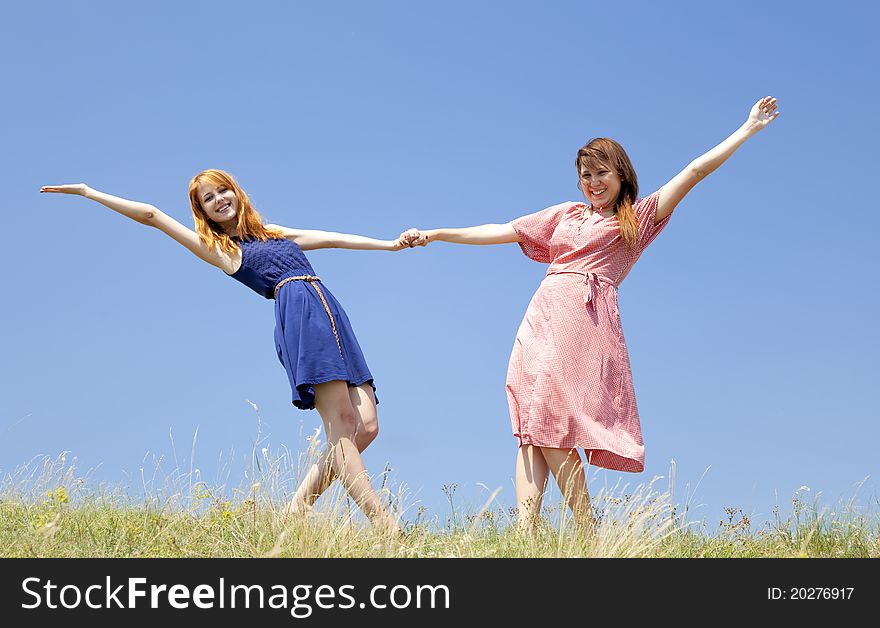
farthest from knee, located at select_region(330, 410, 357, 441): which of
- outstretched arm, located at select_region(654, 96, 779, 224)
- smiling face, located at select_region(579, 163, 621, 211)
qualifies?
outstretched arm, located at select_region(654, 96, 779, 224)

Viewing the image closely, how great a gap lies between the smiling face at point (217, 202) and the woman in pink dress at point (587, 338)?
2.04 meters

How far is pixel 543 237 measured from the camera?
6.13m

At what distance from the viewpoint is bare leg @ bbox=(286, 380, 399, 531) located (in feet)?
18.1

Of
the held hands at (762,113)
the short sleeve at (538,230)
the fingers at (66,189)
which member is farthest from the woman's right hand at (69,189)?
the held hands at (762,113)

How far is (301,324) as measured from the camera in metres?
5.65

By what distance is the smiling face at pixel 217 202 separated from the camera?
5.95m

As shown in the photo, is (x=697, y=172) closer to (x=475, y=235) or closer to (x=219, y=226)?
(x=475, y=235)

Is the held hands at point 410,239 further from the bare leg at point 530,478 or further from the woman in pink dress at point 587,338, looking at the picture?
the bare leg at point 530,478

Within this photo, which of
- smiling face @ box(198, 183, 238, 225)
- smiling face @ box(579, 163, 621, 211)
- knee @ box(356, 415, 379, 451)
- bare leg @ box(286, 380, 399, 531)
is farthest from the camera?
smiling face @ box(198, 183, 238, 225)

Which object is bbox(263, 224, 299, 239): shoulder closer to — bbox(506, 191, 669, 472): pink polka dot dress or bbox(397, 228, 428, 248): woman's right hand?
bbox(397, 228, 428, 248): woman's right hand

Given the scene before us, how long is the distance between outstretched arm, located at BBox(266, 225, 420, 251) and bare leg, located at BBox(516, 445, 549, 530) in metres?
1.74

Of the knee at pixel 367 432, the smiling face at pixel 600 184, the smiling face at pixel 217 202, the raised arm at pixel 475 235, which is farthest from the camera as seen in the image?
the raised arm at pixel 475 235

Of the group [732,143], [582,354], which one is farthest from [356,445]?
[732,143]
